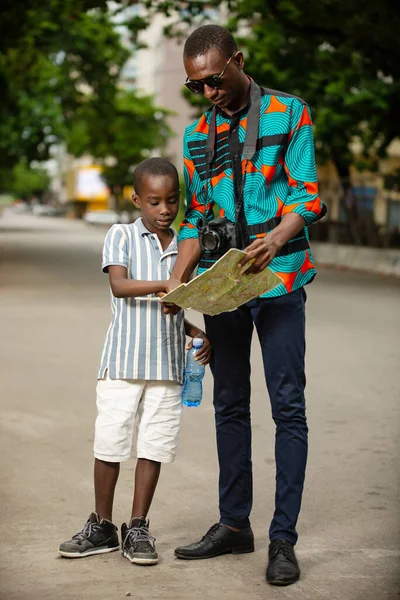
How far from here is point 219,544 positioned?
446 centimetres

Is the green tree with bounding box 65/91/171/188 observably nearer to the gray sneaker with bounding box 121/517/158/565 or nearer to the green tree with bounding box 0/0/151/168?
the green tree with bounding box 0/0/151/168

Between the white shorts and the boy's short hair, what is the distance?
76cm

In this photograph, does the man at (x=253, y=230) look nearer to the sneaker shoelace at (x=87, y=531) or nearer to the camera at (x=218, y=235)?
the camera at (x=218, y=235)

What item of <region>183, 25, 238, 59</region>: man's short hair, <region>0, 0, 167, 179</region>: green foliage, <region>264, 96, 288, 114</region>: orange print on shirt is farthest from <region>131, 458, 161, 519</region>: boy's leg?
<region>0, 0, 167, 179</region>: green foliage

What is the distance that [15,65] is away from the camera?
35562 mm

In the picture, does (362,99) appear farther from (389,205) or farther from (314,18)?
(314,18)

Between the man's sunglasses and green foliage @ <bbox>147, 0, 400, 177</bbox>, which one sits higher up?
green foliage @ <bbox>147, 0, 400, 177</bbox>

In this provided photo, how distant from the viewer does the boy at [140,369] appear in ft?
14.4

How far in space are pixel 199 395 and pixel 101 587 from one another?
876mm

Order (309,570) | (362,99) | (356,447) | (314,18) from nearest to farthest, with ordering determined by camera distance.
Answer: (309,570)
(356,447)
(314,18)
(362,99)

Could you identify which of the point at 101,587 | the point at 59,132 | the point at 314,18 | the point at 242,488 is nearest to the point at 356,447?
the point at 242,488

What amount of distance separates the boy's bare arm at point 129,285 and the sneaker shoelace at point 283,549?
1028mm

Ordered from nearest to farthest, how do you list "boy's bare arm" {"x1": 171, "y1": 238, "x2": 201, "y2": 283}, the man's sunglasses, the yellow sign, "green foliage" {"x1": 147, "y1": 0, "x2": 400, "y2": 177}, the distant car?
the man's sunglasses < "boy's bare arm" {"x1": 171, "y1": 238, "x2": 201, "y2": 283} < "green foliage" {"x1": 147, "y1": 0, "x2": 400, "y2": 177} < the distant car < the yellow sign

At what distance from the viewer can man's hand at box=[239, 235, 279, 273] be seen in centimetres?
390
